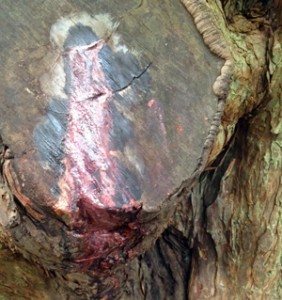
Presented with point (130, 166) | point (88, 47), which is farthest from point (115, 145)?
point (88, 47)

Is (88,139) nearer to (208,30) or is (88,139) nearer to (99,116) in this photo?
(99,116)

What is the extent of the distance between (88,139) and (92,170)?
45mm

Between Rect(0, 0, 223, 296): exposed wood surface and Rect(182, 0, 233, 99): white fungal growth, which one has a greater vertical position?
Rect(182, 0, 233, 99): white fungal growth

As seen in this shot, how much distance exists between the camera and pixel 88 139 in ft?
3.11

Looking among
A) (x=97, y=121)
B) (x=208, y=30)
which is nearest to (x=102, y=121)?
(x=97, y=121)

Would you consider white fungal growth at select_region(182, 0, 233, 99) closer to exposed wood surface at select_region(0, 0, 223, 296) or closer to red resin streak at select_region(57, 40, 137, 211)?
exposed wood surface at select_region(0, 0, 223, 296)

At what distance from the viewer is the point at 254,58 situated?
47.9 inches

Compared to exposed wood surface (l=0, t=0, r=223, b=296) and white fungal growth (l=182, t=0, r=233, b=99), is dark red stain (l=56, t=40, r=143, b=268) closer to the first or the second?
exposed wood surface (l=0, t=0, r=223, b=296)

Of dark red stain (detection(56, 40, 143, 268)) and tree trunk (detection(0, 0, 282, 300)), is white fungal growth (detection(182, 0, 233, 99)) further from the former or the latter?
dark red stain (detection(56, 40, 143, 268))

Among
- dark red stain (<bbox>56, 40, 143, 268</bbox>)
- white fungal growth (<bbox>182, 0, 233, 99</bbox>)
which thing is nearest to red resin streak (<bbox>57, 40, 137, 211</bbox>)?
dark red stain (<bbox>56, 40, 143, 268</bbox>)

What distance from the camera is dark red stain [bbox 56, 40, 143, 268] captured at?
0.92 m

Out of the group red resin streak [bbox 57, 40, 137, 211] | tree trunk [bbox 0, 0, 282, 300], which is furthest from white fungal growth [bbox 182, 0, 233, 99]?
red resin streak [bbox 57, 40, 137, 211]

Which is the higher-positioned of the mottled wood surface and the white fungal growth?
the white fungal growth

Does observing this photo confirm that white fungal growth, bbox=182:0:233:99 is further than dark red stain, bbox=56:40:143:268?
Yes
